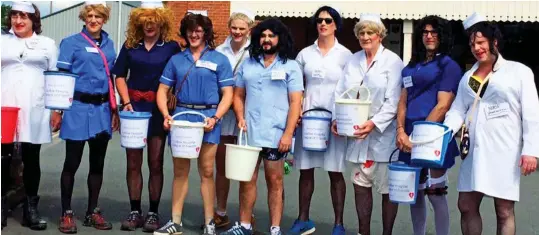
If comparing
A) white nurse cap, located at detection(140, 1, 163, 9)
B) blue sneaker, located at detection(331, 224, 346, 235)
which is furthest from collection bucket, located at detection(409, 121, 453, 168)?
white nurse cap, located at detection(140, 1, 163, 9)

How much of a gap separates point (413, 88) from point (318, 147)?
96 cm

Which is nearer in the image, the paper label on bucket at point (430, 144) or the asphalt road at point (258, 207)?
the paper label on bucket at point (430, 144)

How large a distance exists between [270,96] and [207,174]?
89 cm

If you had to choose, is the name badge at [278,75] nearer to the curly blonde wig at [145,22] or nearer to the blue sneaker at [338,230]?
the curly blonde wig at [145,22]

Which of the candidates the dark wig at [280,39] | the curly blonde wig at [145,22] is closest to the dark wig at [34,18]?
the curly blonde wig at [145,22]

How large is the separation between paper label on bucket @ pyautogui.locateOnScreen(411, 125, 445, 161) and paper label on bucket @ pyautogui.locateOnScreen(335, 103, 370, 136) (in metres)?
0.73

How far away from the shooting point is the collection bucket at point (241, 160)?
19.7 ft

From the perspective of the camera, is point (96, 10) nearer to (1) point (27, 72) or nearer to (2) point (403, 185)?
(1) point (27, 72)

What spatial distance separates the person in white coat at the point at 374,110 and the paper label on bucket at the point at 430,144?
2.58 feet

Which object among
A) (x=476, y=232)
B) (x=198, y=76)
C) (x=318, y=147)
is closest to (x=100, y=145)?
(x=198, y=76)

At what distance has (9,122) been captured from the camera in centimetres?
621

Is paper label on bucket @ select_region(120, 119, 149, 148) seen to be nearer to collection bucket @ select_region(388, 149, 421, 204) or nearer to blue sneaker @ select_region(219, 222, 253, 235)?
blue sneaker @ select_region(219, 222, 253, 235)

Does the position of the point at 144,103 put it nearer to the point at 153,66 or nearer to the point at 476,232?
the point at 153,66

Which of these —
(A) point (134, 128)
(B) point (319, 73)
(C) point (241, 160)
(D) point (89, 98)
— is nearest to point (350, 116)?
(B) point (319, 73)
